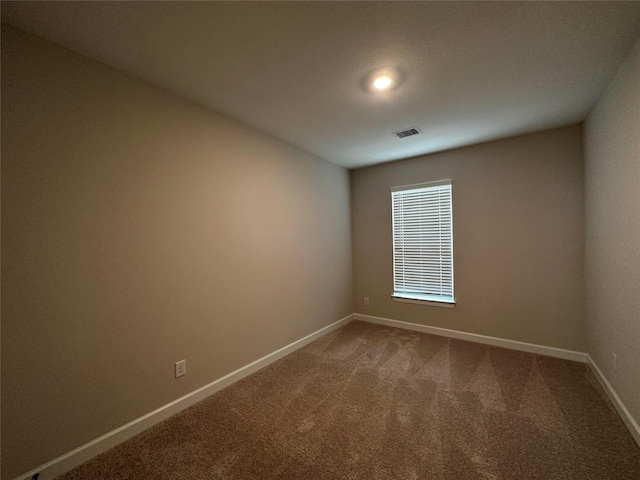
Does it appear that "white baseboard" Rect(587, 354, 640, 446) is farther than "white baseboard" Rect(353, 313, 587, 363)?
No

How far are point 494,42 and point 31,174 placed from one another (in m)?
2.76

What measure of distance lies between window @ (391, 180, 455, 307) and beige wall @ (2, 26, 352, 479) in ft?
6.73

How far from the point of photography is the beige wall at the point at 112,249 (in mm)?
1396

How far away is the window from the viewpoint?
3507mm

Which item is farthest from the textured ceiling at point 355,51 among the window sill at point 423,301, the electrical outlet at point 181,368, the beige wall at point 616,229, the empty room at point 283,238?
the window sill at point 423,301

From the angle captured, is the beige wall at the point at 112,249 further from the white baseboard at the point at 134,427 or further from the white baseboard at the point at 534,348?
the white baseboard at the point at 534,348

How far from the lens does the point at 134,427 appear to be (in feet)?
5.86

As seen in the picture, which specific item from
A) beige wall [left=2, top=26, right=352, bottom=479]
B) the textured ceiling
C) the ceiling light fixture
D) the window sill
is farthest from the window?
beige wall [left=2, top=26, right=352, bottom=479]

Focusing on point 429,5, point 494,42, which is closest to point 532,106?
point 494,42

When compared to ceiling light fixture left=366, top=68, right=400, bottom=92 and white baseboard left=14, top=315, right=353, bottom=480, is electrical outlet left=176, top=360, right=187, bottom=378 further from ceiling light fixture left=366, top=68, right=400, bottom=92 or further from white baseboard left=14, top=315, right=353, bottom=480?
ceiling light fixture left=366, top=68, right=400, bottom=92

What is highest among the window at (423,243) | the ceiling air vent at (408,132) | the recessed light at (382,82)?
the recessed light at (382,82)

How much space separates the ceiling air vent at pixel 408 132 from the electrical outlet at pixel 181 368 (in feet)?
9.86

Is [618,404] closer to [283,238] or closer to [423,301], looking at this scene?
[423,301]

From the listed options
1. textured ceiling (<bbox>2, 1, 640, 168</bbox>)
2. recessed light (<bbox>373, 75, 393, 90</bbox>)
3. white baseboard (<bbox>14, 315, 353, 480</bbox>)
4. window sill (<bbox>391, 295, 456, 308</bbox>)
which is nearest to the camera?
textured ceiling (<bbox>2, 1, 640, 168</bbox>)
